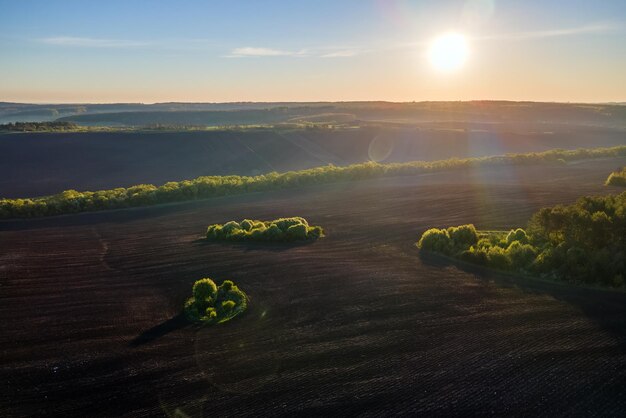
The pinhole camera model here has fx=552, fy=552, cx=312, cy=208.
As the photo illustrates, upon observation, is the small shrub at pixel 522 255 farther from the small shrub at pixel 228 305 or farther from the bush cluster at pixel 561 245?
the small shrub at pixel 228 305

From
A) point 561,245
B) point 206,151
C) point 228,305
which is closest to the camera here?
point 228,305

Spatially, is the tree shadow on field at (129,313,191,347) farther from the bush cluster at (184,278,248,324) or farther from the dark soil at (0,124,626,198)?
the dark soil at (0,124,626,198)

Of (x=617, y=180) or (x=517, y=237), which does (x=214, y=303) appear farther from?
(x=617, y=180)

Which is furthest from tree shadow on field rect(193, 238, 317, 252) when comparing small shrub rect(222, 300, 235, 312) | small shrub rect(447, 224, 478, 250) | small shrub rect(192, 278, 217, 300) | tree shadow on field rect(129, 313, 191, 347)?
tree shadow on field rect(129, 313, 191, 347)

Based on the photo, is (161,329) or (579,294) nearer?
(161,329)

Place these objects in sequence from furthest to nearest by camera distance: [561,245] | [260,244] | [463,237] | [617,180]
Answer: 1. [617,180]
2. [260,244]
3. [463,237]
4. [561,245]

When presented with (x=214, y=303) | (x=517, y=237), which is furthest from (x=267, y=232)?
(x=517, y=237)

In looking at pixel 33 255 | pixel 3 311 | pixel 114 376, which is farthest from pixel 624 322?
pixel 33 255
